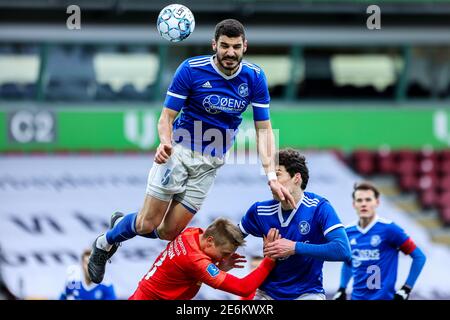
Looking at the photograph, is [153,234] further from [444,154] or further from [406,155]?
[444,154]

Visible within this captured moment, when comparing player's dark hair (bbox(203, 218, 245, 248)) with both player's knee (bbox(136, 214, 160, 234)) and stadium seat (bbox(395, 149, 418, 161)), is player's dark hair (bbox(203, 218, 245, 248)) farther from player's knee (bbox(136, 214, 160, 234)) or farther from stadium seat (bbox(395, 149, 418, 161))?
stadium seat (bbox(395, 149, 418, 161))

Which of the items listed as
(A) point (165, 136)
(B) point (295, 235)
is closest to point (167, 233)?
(A) point (165, 136)

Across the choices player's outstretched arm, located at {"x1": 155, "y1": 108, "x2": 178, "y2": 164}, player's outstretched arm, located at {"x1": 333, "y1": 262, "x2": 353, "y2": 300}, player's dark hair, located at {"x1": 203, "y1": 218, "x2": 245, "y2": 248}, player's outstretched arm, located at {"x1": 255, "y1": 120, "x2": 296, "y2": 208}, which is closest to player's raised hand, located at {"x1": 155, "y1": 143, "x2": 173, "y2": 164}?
player's outstretched arm, located at {"x1": 155, "y1": 108, "x2": 178, "y2": 164}

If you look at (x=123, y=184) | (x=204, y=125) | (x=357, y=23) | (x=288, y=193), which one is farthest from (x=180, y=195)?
(x=357, y=23)

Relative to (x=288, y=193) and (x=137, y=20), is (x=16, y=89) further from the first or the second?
(x=288, y=193)

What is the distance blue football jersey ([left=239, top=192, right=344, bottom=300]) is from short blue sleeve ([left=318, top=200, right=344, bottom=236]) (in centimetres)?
1

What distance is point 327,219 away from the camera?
7461mm

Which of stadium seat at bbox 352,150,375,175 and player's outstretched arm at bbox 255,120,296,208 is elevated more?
player's outstretched arm at bbox 255,120,296,208

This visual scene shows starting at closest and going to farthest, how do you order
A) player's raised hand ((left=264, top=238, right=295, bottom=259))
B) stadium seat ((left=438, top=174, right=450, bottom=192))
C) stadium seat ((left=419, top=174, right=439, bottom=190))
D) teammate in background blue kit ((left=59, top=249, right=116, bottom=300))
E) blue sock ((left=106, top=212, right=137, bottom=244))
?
player's raised hand ((left=264, top=238, right=295, bottom=259)) < blue sock ((left=106, top=212, right=137, bottom=244)) < teammate in background blue kit ((left=59, top=249, right=116, bottom=300)) < stadium seat ((left=419, top=174, right=439, bottom=190)) < stadium seat ((left=438, top=174, right=450, bottom=192))

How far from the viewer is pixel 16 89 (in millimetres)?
16812

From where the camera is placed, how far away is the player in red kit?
297 inches

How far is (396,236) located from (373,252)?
0.25 metres

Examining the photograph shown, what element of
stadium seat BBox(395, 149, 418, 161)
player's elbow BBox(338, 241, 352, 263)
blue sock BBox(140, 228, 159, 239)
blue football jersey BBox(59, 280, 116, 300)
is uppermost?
player's elbow BBox(338, 241, 352, 263)
